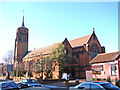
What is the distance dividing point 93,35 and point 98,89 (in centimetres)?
3674

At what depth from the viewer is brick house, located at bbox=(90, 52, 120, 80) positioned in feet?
78.5

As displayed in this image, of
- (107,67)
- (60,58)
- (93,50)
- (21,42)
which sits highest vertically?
(21,42)

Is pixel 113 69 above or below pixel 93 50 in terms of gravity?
below

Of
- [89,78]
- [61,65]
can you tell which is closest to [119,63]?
[89,78]

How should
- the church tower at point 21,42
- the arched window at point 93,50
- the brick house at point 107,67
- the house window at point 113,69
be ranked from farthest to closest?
1. the church tower at point 21,42
2. the arched window at point 93,50
3. the house window at point 113,69
4. the brick house at point 107,67

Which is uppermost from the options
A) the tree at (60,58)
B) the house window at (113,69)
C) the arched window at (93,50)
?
the arched window at (93,50)

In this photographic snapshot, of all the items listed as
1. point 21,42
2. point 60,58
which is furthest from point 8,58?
point 60,58

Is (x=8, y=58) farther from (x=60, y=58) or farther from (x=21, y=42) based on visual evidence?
(x=60, y=58)

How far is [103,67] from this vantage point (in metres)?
26.8

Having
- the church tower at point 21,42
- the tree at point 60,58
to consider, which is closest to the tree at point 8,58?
the church tower at point 21,42

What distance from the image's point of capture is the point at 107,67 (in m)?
25.9

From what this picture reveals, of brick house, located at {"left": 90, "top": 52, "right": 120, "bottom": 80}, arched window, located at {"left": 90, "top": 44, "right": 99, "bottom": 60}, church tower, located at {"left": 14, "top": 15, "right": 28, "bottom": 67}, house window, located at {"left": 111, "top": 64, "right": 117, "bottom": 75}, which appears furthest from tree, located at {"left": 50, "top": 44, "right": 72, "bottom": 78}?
church tower, located at {"left": 14, "top": 15, "right": 28, "bottom": 67}

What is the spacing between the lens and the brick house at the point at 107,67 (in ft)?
78.5

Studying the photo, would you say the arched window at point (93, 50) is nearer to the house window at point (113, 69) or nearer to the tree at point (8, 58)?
the house window at point (113, 69)
